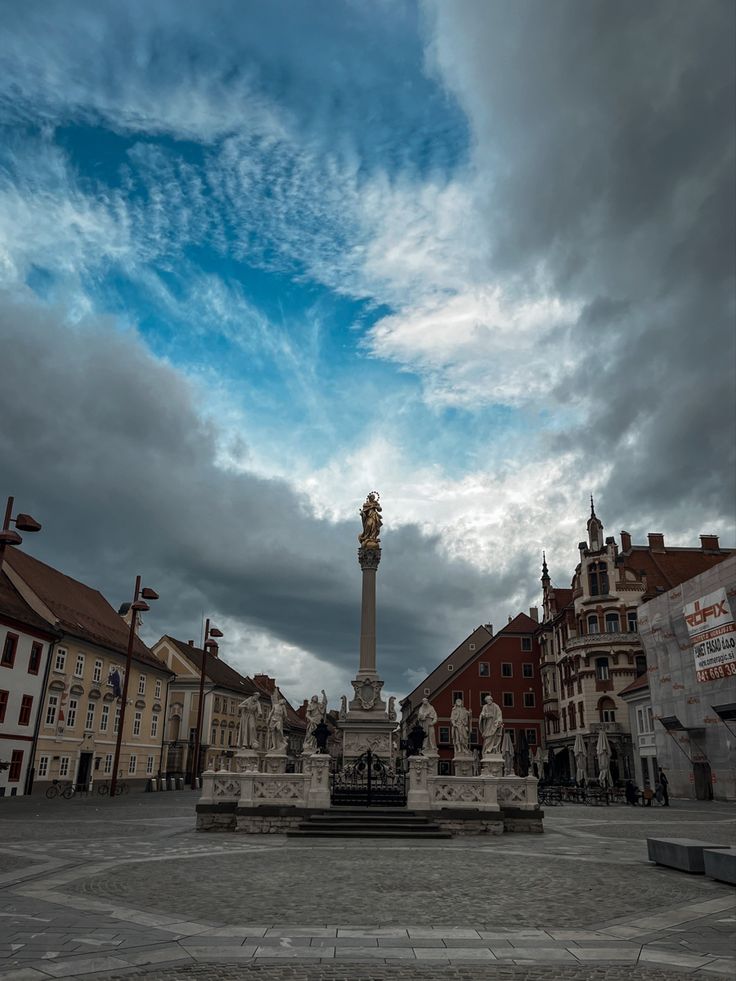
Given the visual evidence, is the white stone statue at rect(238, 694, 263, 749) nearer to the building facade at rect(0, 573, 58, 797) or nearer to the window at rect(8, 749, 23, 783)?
the building facade at rect(0, 573, 58, 797)

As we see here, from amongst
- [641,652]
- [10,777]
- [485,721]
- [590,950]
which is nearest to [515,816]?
[485,721]

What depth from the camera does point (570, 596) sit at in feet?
214

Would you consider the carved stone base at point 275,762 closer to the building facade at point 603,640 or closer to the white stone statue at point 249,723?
the white stone statue at point 249,723

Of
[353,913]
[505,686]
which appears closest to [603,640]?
[505,686]

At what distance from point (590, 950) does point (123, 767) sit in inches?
1937

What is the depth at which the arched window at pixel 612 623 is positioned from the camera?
55.0 meters

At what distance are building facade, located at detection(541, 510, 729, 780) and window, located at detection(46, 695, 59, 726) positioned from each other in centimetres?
3537

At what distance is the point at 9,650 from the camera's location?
36688 mm

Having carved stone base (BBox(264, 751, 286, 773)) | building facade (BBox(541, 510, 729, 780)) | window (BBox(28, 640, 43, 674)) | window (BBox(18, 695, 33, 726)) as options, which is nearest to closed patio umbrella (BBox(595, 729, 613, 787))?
building facade (BBox(541, 510, 729, 780))

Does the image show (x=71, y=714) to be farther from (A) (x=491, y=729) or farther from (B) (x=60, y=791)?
(A) (x=491, y=729)

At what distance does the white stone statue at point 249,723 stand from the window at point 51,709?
22085 millimetres

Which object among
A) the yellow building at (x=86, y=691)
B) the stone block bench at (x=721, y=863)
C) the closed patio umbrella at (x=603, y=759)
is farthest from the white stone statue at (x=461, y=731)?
the yellow building at (x=86, y=691)

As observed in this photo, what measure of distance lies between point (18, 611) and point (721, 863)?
36.1m

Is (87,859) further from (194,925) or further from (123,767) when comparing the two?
(123,767)
